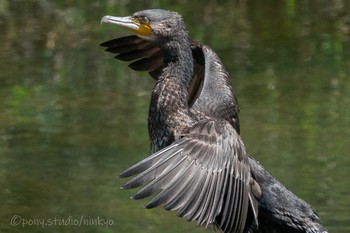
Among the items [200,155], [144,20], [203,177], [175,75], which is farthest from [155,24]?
[203,177]

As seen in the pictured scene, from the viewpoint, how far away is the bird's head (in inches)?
324

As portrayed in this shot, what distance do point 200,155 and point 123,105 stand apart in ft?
14.9

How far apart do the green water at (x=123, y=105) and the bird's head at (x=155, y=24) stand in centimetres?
151

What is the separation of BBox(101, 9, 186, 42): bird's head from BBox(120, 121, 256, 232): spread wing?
91cm

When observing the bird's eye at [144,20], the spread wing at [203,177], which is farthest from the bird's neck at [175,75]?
the spread wing at [203,177]

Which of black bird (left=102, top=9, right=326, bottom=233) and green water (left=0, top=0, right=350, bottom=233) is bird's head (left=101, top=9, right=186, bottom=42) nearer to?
black bird (left=102, top=9, right=326, bottom=233)

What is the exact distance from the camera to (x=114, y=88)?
40.0 ft

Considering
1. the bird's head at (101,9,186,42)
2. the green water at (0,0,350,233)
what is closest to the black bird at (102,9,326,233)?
the bird's head at (101,9,186,42)

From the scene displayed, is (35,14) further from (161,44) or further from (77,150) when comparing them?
(161,44)

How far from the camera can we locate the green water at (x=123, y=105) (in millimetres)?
9367

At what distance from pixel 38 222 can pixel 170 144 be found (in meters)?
1.79

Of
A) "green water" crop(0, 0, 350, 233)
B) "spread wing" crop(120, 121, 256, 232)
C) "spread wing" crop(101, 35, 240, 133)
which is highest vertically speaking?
"spread wing" crop(101, 35, 240, 133)

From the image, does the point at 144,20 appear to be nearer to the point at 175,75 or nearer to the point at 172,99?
the point at 175,75

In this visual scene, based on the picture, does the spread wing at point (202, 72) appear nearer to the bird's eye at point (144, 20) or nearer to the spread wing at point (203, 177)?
the bird's eye at point (144, 20)
